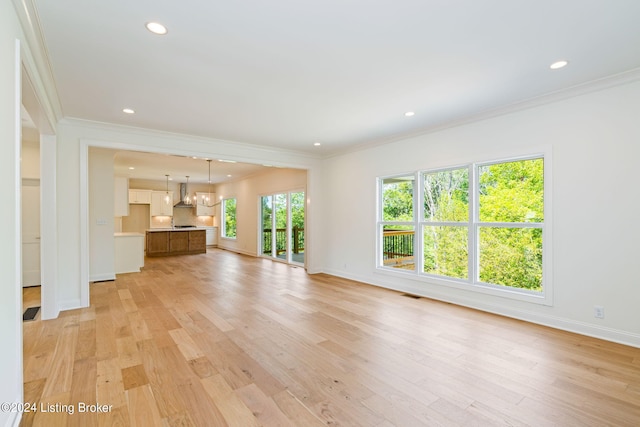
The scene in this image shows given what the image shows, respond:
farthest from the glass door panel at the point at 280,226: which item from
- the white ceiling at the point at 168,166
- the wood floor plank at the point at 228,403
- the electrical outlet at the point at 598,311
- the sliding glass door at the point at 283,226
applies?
the electrical outlet at the point at 598,311

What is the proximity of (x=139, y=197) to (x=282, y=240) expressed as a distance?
239 inches

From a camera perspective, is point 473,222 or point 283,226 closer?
point 473,222

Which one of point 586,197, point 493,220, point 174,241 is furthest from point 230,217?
point 586,197

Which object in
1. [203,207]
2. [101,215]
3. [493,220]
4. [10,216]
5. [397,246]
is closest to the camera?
[10,216]

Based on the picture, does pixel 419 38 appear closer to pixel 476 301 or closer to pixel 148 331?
pixel 476 301

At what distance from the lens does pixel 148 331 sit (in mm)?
3379

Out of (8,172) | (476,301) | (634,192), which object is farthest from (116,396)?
(634,192)

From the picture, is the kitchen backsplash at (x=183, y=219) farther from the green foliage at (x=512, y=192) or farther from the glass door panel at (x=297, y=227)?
the green foliage at (x=512, y=192)

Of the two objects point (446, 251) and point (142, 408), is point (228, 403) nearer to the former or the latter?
point (142, 408)

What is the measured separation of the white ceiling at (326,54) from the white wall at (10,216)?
52 cm

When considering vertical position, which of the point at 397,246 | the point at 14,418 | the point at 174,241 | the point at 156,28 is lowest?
the point at 14,418

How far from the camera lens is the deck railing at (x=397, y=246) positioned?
17.6ft

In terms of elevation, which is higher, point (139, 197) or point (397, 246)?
point (139, 197)

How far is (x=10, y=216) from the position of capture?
69.5 inches
